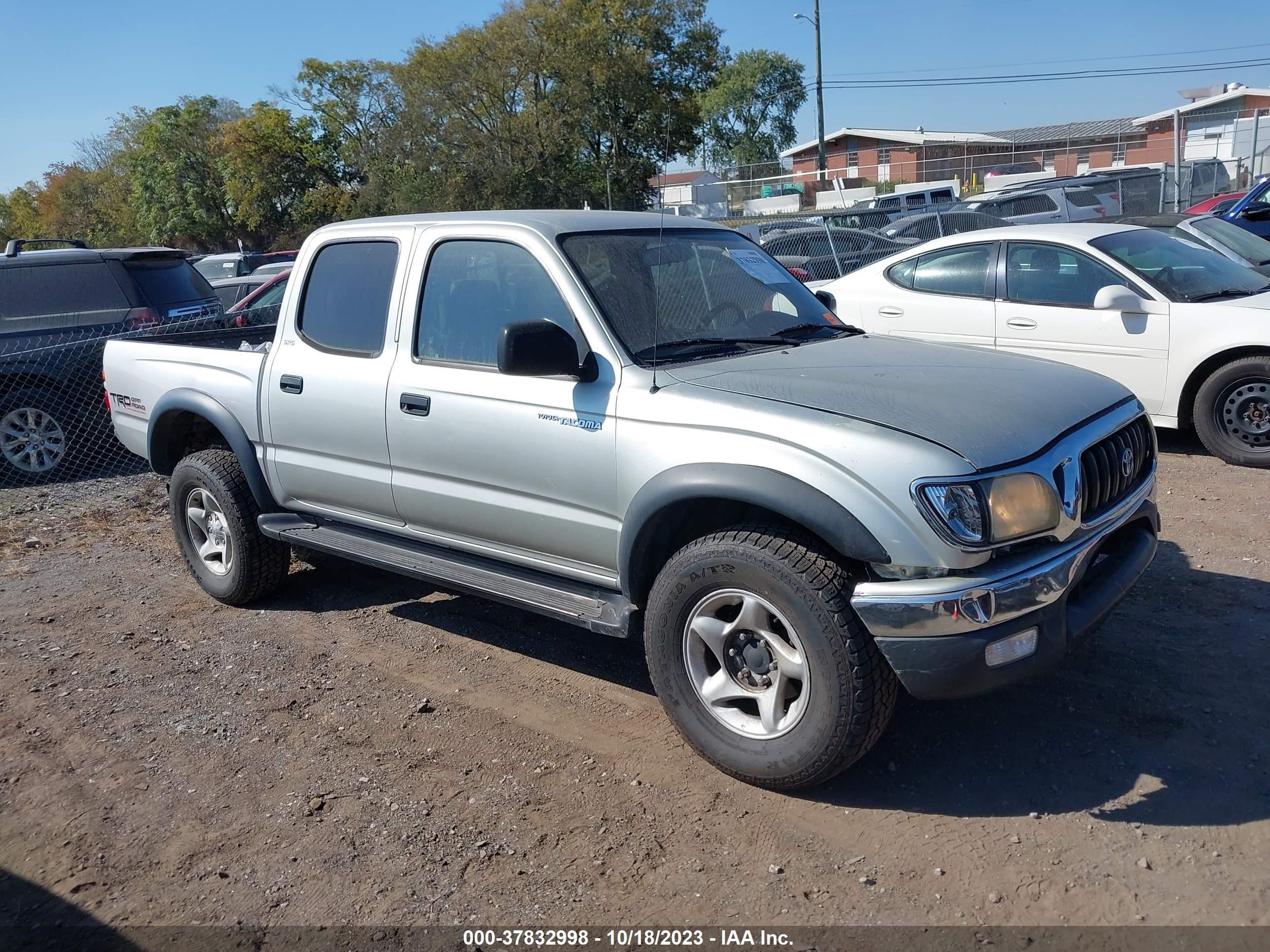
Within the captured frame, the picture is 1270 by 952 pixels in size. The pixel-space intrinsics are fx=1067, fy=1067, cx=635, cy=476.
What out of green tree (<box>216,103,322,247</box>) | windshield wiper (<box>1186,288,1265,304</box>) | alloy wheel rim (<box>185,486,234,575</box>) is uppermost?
green tree (<box>216,103,322,247</box>)

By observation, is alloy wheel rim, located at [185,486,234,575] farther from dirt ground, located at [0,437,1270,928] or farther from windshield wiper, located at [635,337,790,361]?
windshield wiper, located at [635,337,790,361]

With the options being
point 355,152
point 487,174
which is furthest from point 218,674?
A: point 355,152

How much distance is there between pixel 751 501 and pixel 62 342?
25.9ft

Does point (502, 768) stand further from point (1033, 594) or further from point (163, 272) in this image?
point (163, 272)

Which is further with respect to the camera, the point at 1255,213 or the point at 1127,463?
the point at 1255,213

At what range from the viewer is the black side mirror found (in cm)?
379

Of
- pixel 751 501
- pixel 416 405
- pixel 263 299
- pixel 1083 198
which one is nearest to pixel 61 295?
pixel 263 299

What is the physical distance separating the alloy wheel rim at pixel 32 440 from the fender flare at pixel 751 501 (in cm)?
728

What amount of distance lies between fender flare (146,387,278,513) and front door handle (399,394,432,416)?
1248 millimetres

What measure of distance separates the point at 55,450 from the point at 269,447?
16.6 feet

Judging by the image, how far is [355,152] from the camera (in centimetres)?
4566

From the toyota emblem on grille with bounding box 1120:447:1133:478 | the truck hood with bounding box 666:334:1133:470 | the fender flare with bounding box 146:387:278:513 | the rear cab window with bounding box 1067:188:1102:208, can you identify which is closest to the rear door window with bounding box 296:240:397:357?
the fender flare with bounding box 146:387:278:513

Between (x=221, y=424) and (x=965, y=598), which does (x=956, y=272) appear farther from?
(x=965, y=598)

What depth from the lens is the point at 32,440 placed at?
29.9 ft
